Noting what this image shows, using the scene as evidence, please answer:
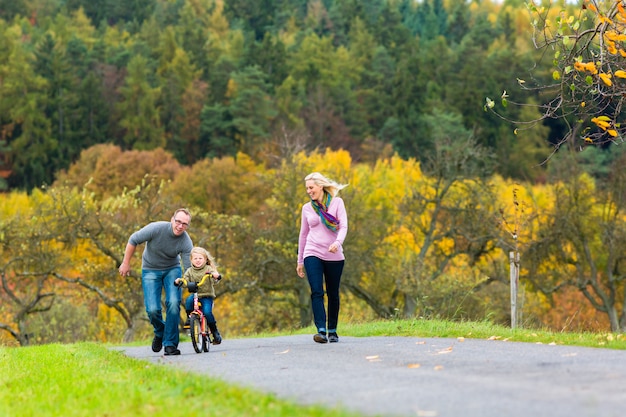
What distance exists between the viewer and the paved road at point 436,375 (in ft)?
23.7

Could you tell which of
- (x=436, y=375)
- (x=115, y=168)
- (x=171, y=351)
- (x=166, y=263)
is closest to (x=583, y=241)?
(x=166, y=263)

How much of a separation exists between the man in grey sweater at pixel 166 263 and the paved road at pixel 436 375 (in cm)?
74

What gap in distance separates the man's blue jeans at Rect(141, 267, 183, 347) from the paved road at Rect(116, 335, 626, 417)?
64cm

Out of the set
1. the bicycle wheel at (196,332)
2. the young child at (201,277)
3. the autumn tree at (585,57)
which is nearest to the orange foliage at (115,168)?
the young child at (201,277)

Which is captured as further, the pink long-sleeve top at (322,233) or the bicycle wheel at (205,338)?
the bicycle wheel at (205,338)

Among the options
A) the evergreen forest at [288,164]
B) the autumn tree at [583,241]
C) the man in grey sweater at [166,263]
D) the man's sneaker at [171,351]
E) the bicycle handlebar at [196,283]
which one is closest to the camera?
the bicycle handlebar at [196,283]

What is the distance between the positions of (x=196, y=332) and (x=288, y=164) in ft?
93.0

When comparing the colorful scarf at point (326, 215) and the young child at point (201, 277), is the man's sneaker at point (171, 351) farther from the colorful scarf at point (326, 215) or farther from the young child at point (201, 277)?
the colorful scarf at point (326, 215)

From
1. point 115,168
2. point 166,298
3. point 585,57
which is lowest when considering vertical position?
point 166,298

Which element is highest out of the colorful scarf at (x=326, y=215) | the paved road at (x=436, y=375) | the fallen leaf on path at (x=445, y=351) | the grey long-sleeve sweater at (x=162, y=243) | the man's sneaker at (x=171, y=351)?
the colorful scarf at (x=326, y=215)

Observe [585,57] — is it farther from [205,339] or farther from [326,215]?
[205,339]

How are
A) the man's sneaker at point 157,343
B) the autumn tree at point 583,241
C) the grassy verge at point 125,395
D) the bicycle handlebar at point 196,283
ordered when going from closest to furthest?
the grassy verge at point 125,395 < the bicycle handlebar at point 196,283 < the man's sneaker at point 157,343 < the autumn tree at point 583,241

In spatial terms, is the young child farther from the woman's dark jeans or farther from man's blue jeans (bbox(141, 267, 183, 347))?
the woman's dark jeans

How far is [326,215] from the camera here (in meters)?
14.1
